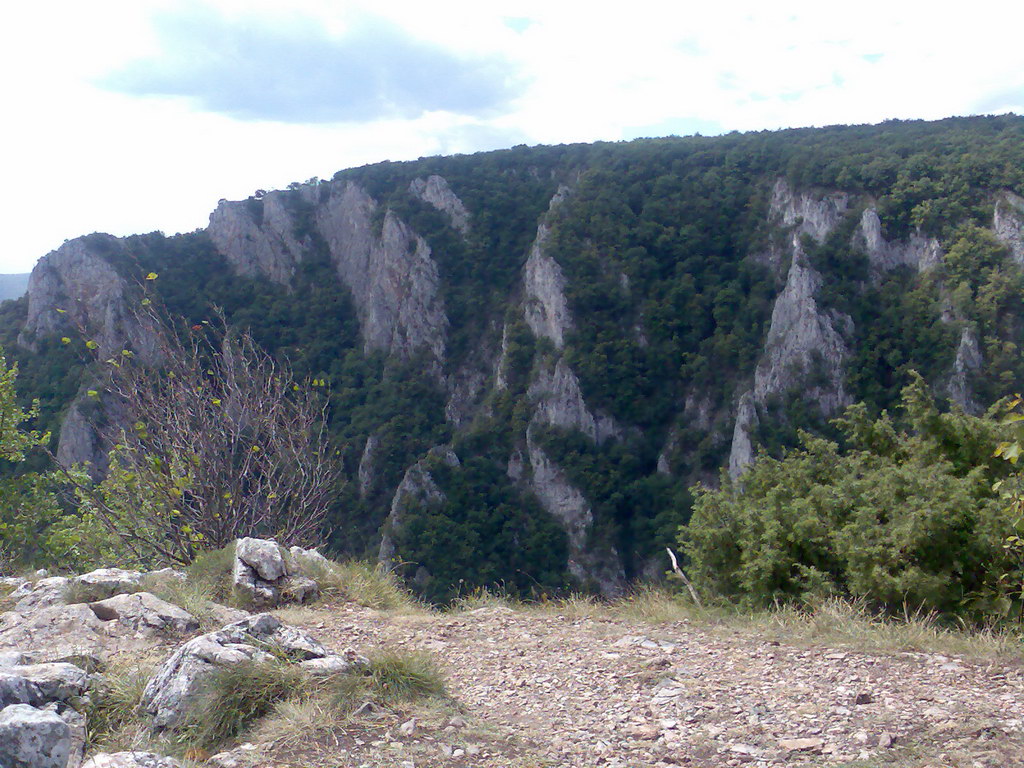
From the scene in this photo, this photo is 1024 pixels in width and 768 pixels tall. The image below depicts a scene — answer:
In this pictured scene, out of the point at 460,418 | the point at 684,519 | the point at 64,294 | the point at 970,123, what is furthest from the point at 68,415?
the point at 970,123

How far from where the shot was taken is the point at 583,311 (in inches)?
1827

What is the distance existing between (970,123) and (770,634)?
5048 cm

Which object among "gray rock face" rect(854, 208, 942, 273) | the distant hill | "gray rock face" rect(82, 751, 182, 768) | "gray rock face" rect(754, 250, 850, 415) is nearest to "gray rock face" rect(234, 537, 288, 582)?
"gray rock face" rect(82, 751, 182, 768)

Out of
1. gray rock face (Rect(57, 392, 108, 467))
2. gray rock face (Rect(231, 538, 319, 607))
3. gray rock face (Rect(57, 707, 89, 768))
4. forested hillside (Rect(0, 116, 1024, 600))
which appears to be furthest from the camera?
forested hillside (Rect(0, 116, 1024, 600))

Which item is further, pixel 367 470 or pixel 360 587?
pixel 367 470

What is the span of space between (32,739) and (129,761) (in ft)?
1.04

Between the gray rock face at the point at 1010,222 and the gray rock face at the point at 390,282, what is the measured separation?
102 ft

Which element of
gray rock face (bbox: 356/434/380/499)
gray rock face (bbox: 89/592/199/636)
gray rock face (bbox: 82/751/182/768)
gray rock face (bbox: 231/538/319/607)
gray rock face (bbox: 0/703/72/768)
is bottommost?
gray rock face (bbox: 356/434/380/499)

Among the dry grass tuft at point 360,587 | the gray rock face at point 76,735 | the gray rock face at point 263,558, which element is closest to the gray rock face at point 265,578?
the gray rock face at point 263,558

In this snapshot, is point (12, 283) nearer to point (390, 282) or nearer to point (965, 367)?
point (390, 282)

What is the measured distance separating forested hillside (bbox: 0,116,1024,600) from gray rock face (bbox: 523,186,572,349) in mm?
166

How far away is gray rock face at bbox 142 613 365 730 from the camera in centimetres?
341

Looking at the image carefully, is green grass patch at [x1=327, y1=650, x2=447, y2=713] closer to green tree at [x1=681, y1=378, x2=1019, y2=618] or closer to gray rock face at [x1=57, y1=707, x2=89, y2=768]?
gray rock face at [x1=57, y1=707, x2=89, y2=768]

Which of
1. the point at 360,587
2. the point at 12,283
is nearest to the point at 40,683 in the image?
the point at 360,587
